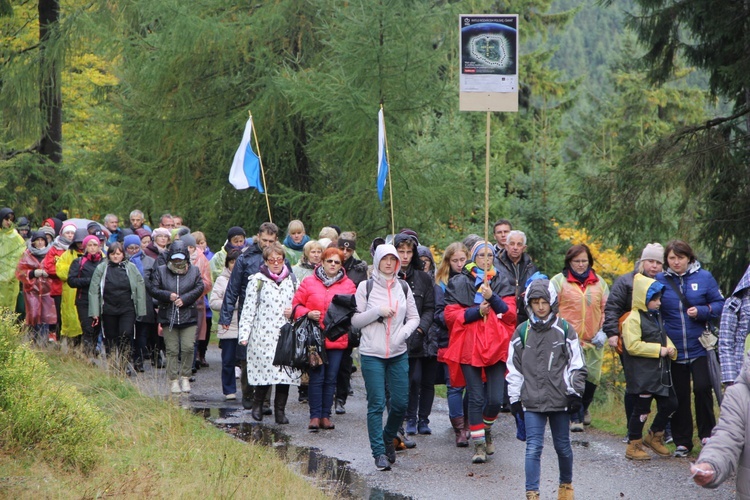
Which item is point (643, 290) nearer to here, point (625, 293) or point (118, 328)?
point (625, 293)

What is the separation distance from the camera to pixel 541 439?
7.46 m

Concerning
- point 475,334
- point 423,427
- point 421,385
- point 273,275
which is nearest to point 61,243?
point 273,275

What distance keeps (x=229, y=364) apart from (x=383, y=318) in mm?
3804

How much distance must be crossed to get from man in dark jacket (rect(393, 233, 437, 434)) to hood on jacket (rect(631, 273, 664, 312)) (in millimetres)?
1967

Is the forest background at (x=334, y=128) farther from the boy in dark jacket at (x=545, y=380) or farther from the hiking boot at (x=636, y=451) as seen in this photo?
the boy in dark jacket at (x=545, y=380)

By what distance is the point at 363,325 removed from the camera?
8688 millimetres

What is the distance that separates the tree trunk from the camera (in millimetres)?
22469

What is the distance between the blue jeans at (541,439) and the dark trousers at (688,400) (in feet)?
7.75

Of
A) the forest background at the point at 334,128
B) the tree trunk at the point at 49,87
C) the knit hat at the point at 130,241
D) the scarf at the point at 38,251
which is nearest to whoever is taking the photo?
the knit hat at the point at 130,241

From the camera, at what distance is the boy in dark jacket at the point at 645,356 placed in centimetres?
909

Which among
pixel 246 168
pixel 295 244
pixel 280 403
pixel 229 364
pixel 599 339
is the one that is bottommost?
pixel 280 403

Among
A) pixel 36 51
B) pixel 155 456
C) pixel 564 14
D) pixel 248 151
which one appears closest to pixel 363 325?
pixel 155 456

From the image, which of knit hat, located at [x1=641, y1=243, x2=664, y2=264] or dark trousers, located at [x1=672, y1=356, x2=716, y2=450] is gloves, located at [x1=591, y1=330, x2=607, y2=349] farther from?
knit hat, located at [x1=641, y1=243, x2=664, y2=264]

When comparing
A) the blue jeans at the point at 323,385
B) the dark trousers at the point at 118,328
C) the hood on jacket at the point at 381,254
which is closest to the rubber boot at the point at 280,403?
the blue jeans at the point at 323,385
